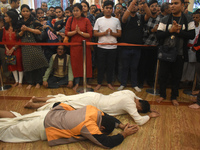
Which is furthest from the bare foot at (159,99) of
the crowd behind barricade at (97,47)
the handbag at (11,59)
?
the handbag at (11,59)

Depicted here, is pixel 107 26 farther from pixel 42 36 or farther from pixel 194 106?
pixel 194 106

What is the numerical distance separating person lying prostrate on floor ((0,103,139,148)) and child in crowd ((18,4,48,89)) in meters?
1.55

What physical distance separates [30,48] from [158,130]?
109 inches

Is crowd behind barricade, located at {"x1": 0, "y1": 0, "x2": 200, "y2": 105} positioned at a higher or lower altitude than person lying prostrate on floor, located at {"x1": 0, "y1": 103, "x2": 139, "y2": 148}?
higher

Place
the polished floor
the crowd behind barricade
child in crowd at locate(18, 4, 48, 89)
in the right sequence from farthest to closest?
child in crowd at locate(18, 4, 48, 89) → the crowd behind barricade → the polished floor

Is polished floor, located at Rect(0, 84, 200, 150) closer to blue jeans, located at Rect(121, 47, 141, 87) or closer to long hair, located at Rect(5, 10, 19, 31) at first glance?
blue jeans, located at Rect(121, 47, 141, 87)

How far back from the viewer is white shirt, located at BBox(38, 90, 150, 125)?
238 centimetres

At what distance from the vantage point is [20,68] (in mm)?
3613

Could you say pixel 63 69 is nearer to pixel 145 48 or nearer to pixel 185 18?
pixel 145 48

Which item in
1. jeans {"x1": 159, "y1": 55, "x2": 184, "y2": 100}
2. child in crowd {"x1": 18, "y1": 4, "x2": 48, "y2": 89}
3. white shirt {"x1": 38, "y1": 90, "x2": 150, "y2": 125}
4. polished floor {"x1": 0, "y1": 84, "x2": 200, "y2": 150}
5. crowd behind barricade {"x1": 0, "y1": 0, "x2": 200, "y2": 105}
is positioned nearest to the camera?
polished floor {"x1": 0, "y1": 84, "x2": 200, "y2": 150}

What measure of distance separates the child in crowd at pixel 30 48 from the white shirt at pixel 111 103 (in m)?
1.27

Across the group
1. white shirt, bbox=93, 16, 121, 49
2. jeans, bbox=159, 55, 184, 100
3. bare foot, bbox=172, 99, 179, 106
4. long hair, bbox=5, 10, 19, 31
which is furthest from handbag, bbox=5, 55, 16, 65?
bare foot, bbox=172, 99, 179, 106

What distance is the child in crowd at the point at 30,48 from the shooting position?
3.30 m

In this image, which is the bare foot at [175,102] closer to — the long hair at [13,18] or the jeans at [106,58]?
the jeans at [106,58]
